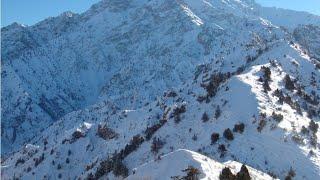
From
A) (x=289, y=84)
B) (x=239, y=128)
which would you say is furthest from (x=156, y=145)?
(x=289, y=84)

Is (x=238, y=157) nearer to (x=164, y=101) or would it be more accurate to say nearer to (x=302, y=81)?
(x=302, y=81)

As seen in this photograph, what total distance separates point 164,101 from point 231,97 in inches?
1336

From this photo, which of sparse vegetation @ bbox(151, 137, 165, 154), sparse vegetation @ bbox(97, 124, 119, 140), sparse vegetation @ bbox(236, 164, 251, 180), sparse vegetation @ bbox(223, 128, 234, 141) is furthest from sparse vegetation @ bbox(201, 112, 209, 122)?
sparse vegetation @ bbox(97, 124, 119, 140)

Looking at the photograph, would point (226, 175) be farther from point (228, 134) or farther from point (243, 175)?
point (228, 134)

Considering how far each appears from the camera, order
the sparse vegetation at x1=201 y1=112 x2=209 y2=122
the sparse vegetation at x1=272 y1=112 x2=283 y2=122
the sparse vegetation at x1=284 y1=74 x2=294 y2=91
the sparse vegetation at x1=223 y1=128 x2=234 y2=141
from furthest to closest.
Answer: the sparse vegetation at x1=284 y1=74 x2=294 y2=91, the sparse vegetation at x1=201 y1=112 x2=209 y2=122, the sparse vegetation at x1=272 y1=112 x2=283 y2=122, the sparse vegetation at x1=223 y1=128 x2=234 y2=141

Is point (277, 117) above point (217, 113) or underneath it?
above

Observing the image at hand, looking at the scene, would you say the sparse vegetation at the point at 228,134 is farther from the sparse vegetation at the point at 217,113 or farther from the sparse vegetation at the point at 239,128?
the sparse vegetation at the point at 217,113

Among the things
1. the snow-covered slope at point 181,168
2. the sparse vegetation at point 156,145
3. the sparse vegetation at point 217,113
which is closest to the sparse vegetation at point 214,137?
the sparse vegetation at point 217,113

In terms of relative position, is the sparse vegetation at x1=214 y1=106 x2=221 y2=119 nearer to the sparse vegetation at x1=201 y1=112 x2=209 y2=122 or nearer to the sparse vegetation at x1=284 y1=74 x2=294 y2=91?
the sparse vegetation at x1=201 y1=112 x2=209 y2=122

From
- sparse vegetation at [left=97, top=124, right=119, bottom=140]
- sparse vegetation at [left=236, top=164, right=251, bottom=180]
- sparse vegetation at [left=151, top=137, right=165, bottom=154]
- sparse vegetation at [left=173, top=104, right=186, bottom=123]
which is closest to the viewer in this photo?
sparse vegetation at [left=236, top=164, right=251, bottom=180]

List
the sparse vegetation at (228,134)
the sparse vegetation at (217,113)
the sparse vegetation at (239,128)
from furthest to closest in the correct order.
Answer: the sparse vegetation at (217,113), the sparse vegetation at (239,128), the sparse vegetation at (228,134)

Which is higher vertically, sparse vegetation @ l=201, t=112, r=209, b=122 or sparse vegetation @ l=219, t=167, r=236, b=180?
sparse vegetation @ l=219, t=167, r=236, b=180

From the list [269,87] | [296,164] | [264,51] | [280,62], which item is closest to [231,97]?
[269,87]

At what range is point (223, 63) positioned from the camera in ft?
302
